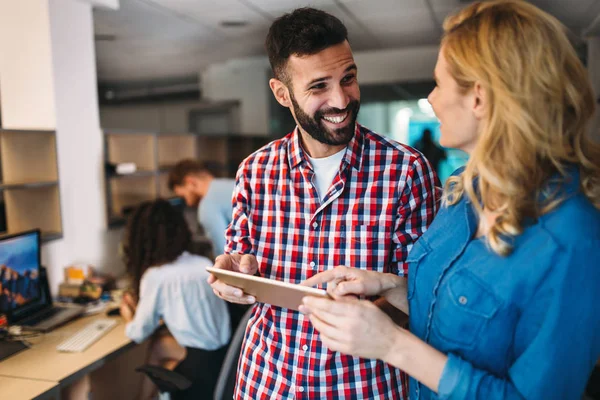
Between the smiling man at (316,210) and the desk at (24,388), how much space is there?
890mm

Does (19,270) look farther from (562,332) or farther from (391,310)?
(562,332)

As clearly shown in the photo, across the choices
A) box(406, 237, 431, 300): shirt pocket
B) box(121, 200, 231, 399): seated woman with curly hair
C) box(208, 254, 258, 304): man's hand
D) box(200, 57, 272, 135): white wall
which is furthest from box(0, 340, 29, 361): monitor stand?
box(200, 57, 272, 135): white wall

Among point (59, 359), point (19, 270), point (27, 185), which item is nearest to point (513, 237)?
point (59, 359)

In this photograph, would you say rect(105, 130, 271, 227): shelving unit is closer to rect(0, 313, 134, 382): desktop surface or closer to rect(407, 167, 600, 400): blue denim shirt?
rect(0, 313, 134, 382): desktop surface

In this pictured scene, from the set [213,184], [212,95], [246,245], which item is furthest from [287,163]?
[212,95]

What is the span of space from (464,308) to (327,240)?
462mm

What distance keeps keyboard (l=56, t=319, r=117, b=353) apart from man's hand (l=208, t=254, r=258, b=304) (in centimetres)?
129

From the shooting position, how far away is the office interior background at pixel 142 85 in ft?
9.08

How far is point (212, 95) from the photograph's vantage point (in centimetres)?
704

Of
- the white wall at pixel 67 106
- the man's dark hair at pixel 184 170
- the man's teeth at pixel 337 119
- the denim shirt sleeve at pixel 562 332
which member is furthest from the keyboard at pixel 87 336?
the denim shirt sleeve at pixel 562 332

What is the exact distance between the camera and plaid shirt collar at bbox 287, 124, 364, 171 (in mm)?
1307

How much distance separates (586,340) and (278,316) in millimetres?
724

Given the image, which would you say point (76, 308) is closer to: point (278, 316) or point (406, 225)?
point (278, 316)

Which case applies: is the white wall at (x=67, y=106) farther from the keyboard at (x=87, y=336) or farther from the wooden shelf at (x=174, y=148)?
the wooden shelf at (x=174, y=148)
